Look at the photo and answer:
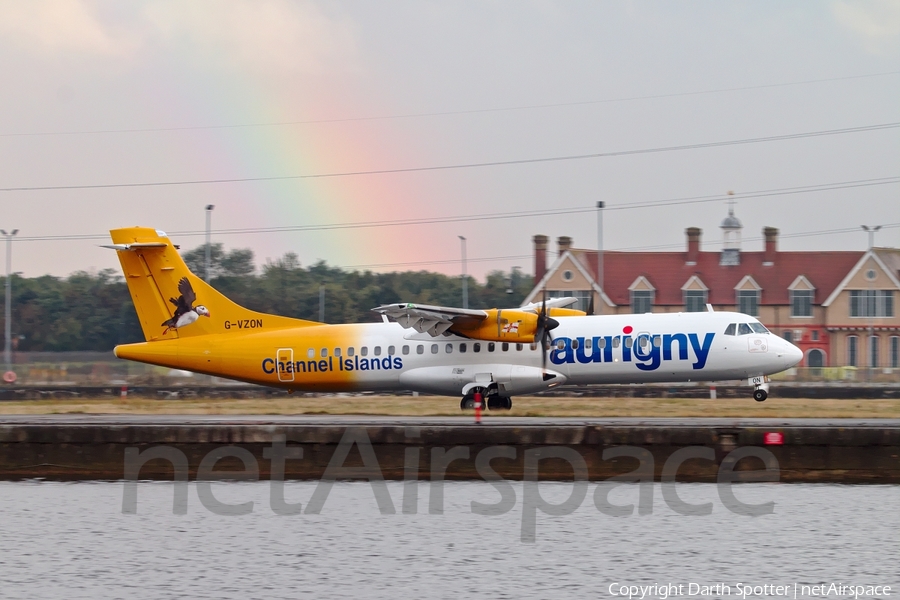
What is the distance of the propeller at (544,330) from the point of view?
28188mm

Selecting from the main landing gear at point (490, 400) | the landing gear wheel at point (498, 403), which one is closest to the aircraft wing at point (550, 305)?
the main landing gear at point (490, 400)

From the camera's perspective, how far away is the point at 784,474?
61.0 feet

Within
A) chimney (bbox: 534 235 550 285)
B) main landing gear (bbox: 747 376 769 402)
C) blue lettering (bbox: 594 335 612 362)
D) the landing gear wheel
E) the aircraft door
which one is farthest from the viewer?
chimney (bbox: 534 235 550 285)

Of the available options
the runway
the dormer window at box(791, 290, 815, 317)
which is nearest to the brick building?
the dormer window at box(791, 290, 815, 317)

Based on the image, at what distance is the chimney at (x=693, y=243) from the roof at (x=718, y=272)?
32cm

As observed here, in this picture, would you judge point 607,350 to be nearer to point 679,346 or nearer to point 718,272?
point 679,346

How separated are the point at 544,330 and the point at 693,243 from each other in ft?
160

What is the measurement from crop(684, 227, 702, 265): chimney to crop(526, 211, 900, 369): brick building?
2.7 inches

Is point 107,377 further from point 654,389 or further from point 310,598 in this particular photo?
point 310,598

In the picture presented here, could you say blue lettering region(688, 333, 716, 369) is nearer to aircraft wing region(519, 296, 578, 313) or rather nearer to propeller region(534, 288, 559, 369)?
propeller region(534, 288, 559, 369)

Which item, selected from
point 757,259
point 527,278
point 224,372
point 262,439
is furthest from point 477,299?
point 262,439

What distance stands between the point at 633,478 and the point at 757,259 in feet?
192

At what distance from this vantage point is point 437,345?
29.5m

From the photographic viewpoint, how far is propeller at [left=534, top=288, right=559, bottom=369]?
92.5 feet
